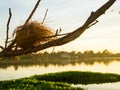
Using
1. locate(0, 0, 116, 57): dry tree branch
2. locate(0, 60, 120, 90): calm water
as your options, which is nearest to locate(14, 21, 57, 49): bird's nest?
locate(0, 0, 116, 57): dry tree branch

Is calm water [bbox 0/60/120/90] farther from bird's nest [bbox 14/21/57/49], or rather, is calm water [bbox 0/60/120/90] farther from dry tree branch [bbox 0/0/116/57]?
dry tree branch [bbox 0/0/116/57]

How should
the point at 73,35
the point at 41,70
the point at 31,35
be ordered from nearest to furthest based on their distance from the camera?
1. the point at 73,35
2. the point at 31,35
3. the point at 41,70

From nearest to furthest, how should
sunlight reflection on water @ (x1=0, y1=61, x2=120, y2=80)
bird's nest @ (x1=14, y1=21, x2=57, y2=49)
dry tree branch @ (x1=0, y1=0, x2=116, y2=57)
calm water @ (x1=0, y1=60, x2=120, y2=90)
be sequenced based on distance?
dry tree branch @ (x1=0, y1=0, x2=116, y2=57), bird's nest @ (x1=14, y1=21, x2=57, y2=49), calm water @ (x1=0, y1=60, x2=120, y2=90), sunlight reflection on water @ (x1=0, y1=61, x2=120, y2=80)

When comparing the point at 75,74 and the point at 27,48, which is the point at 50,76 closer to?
the point at 75,74

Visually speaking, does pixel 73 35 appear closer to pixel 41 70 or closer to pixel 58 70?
Answer: pixel 58 70

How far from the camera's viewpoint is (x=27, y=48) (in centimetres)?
213

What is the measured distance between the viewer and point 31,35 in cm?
218

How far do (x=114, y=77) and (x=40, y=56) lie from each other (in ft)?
120

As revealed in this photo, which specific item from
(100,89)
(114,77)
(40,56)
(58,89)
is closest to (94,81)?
(114,77)

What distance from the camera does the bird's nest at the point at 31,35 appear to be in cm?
215

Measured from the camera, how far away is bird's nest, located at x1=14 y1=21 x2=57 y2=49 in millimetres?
2150

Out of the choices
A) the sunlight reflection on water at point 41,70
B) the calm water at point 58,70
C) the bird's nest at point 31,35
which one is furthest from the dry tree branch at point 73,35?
the sunlight reflection on water at point 41,70

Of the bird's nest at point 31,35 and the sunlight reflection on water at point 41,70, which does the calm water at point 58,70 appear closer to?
Result: the sunlight reflection on water at point 41,70

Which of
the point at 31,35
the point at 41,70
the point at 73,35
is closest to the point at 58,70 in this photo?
the point at 41,70
